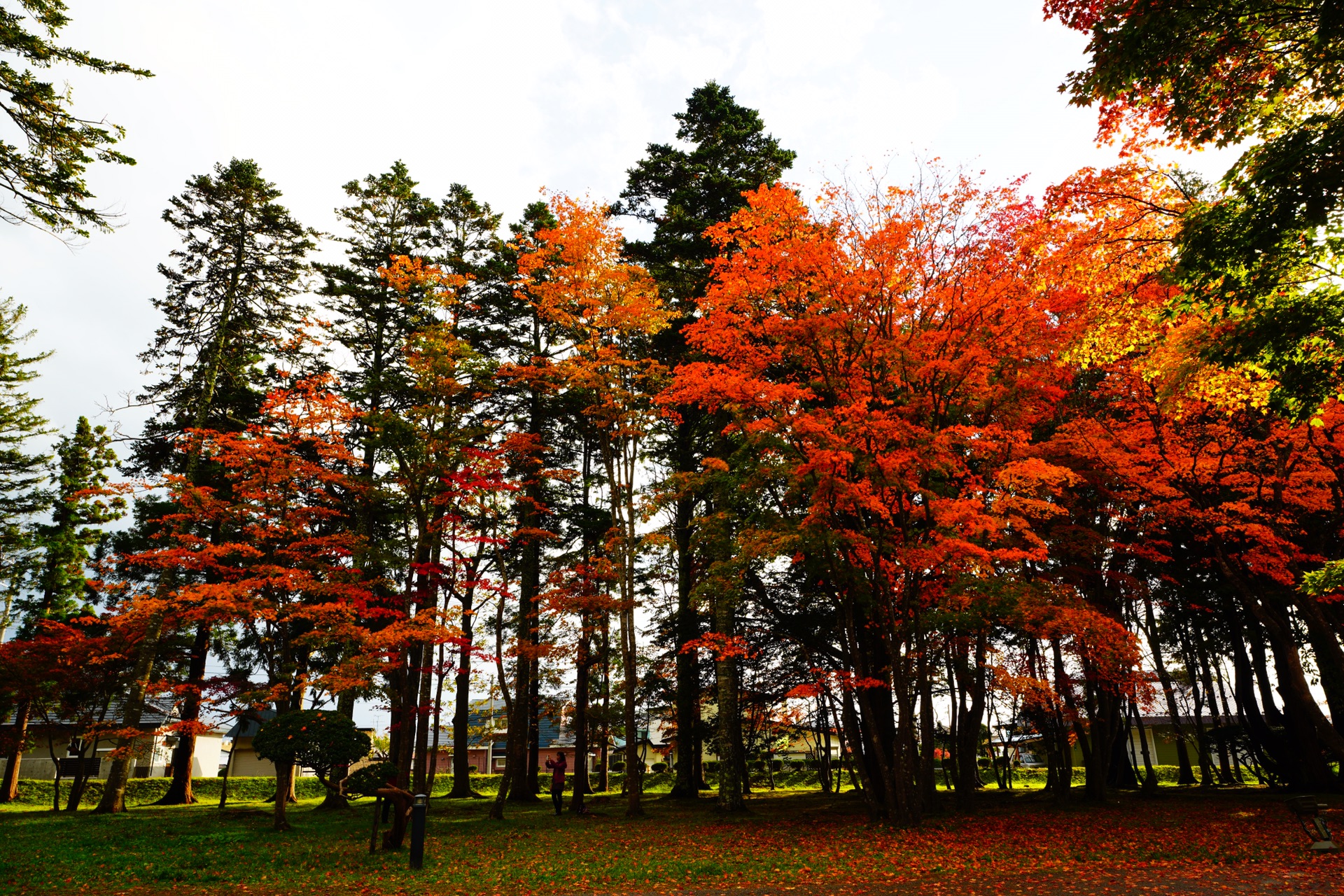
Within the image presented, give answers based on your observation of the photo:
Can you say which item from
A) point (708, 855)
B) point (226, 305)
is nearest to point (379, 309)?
point (226, 305)

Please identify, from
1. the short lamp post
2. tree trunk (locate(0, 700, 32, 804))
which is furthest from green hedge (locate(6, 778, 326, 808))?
the short lamp post

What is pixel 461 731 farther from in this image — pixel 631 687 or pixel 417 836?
pixel 417 836

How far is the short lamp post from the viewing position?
9.25m

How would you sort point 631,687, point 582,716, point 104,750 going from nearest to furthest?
point 631,687
point 582,716
point 104,750

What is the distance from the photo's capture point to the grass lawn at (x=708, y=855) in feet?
27.4

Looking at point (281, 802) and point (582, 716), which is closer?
point (281, 802)

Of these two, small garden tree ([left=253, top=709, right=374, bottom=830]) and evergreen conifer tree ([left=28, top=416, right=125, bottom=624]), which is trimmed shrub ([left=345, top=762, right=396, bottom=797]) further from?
evergreen conifer tree ([left=28, top=416, right=125, bottom=624])

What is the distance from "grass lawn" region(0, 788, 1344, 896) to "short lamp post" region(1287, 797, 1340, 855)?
0.36 m

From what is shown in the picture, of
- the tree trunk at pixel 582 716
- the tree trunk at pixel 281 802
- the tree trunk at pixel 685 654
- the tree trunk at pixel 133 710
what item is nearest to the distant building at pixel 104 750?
the tree trunk at pixel 133 710

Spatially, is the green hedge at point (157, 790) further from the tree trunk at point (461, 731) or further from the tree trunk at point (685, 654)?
the tree trunk at point (685, 654)

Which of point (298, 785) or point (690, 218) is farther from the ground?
point (690, 218)

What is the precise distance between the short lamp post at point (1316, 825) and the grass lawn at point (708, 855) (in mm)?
359

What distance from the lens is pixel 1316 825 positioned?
9.40 meters

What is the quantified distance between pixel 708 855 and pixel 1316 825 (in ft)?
26.4
